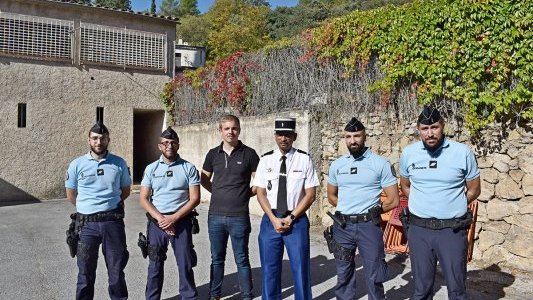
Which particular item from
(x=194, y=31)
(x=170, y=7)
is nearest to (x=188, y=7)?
(x=170, y=7)

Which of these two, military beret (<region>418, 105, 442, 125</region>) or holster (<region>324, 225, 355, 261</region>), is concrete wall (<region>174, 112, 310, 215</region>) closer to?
holster (<region>324, 225, 355, 261</region>)

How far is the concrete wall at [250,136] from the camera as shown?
890 centimetres

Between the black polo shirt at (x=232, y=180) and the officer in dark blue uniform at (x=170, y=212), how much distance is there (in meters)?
0.23

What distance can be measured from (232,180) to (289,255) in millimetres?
996

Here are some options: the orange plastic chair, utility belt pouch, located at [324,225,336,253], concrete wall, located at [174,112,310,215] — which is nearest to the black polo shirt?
utility belt pouch, located at [324,225,336,253]

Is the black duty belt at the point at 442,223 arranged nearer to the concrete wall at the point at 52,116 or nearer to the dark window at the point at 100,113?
the concrete wall at the point at 52,116

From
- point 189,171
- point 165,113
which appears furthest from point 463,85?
point 165,113

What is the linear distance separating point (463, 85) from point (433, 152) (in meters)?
2.78

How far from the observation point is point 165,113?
15688 mm

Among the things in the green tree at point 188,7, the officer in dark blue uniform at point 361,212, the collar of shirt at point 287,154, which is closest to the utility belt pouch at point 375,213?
the officer in dark blue uniform at point 361,212

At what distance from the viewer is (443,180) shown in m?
4.00

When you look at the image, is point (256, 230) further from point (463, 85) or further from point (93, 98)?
point (93, 98)

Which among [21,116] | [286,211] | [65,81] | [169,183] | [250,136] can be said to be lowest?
[286,211]

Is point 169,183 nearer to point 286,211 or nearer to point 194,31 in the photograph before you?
point 286,211
